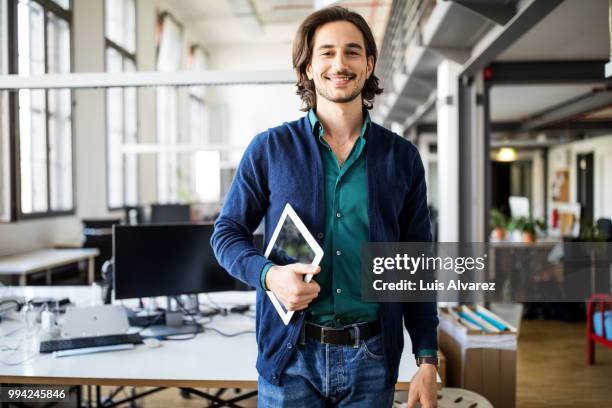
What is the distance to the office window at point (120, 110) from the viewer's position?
820 cm

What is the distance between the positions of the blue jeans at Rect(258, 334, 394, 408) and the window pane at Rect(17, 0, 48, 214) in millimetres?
5353

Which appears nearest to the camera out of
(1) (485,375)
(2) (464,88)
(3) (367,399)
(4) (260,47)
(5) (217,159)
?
(3) (367,399)

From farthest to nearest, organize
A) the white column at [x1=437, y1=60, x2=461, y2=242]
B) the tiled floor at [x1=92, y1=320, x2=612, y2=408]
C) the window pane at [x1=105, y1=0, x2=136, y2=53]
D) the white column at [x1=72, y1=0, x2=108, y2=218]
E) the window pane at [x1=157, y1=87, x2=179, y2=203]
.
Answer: the window pane at [x1=157, y1=87, x2=179, y2=203], the window pane at [x1=105, y1=0, x2=136, y2=53], the white column at [x1=72, y1=0, x2=108, y2=218], the white column at [x1=437, y1=60, x2=461, y2=242], the tiled floor at [x1=92, y1=320, x2=612, y2=408]

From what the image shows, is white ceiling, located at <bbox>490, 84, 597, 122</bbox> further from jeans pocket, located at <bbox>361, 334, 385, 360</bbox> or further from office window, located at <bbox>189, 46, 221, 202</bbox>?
jeans pocket, located at <bbox>361, 334, 385, 360</bbox>

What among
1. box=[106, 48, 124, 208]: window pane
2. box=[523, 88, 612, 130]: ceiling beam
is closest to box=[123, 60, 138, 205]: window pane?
box=[106, 48, 124, 208]: window pane

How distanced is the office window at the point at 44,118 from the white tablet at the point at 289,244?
→ 193 inches

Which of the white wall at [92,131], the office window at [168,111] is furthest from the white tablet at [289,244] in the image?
the office window at [168,111]

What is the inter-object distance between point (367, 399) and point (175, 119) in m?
10.8

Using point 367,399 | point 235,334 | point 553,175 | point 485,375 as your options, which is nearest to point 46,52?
point 235,334

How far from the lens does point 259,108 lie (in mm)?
14094

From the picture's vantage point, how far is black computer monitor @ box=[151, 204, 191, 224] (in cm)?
633

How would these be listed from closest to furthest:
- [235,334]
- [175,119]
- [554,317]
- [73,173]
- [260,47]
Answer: [235,334]
[554,317]
[73,173]
[175,119]
[260,47]

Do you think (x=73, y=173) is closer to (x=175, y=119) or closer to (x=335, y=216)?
(x=175, y=119)

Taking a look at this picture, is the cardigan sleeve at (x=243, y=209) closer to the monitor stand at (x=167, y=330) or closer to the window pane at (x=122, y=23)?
the monitor stand at (x=167, y=330)
